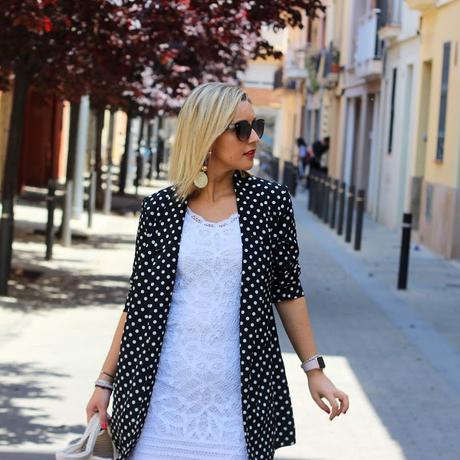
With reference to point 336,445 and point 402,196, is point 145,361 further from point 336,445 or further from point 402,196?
point 402,196

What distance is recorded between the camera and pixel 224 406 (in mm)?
4281

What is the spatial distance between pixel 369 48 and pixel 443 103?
A: 34.4 feet

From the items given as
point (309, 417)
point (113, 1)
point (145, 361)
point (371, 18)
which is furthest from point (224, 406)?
point (371, 18)

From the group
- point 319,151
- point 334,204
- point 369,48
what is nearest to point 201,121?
point 334,204

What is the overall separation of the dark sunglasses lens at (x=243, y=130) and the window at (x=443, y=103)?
60.8 feet

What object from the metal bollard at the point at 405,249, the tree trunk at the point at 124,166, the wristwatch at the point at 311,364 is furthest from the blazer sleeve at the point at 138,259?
the tree trunk at the point at 124,166

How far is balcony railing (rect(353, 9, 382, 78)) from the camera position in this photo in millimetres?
32475

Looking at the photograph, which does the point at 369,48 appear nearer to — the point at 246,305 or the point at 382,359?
the point at 382,359

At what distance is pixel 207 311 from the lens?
4281mm

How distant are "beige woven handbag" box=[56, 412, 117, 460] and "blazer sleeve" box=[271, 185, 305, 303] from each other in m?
0.62

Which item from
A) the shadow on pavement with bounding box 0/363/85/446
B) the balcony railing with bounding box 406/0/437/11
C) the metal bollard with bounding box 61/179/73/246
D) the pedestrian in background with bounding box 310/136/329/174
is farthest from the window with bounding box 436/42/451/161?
the pedestrian in background with bounding box 310/136/329/174

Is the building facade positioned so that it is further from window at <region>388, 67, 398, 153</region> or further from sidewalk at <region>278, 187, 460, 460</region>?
window at <region>388, 67, 398, 153</region>

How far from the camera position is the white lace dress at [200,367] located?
4.25 meters

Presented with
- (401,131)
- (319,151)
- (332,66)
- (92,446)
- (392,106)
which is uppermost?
(332,66)
